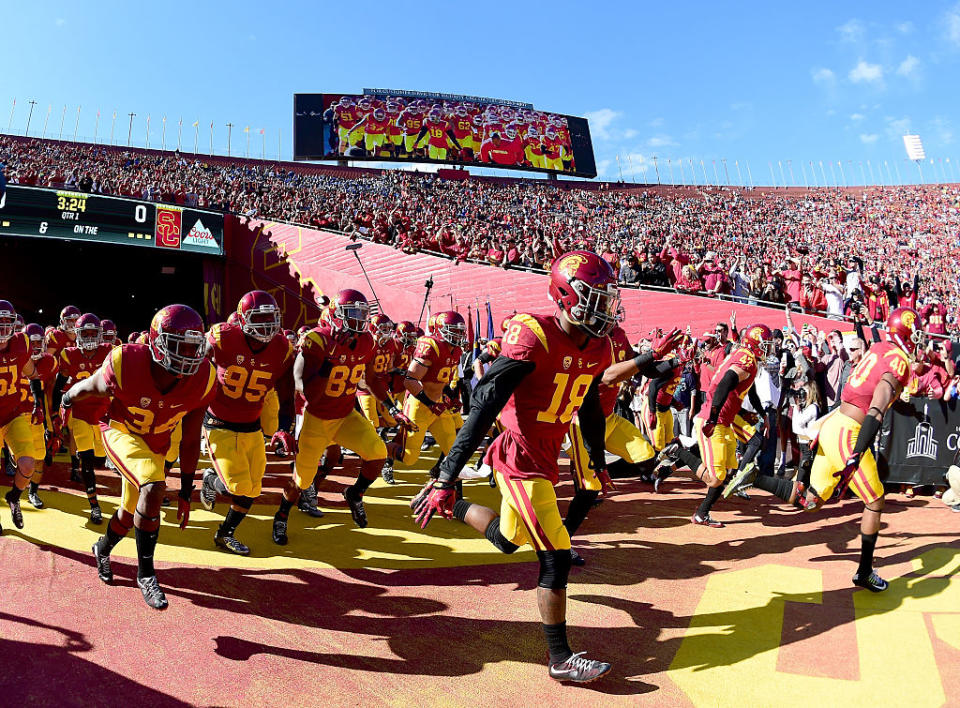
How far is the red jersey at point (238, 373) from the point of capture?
18.8ft

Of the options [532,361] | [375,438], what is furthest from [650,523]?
[532,361]

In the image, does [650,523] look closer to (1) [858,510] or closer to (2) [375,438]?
(1) [858,510]

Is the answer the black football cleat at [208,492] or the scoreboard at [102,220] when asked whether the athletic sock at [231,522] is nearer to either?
the black football cleat at [208,492]

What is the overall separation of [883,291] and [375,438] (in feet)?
42.4

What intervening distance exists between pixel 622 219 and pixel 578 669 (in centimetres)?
3141

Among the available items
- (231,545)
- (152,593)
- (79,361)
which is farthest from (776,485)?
(79,361)

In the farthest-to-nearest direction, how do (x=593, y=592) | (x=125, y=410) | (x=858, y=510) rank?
(x=858, y=510) < (x=593, y=592) < (x=125, y=410)

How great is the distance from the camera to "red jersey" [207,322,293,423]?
574cm

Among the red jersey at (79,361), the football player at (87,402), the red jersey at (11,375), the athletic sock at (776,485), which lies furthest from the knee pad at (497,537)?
the red jersey at (79,361)

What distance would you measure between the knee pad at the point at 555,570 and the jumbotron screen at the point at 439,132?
37578mm

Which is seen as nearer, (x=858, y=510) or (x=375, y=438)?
(x=375, y=438)

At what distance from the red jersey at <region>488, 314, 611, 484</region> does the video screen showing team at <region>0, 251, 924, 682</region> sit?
1 centimetres

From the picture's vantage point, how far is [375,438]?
6359 mm

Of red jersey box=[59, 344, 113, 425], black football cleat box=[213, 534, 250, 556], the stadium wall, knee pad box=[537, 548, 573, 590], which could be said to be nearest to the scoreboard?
the stadium wall
